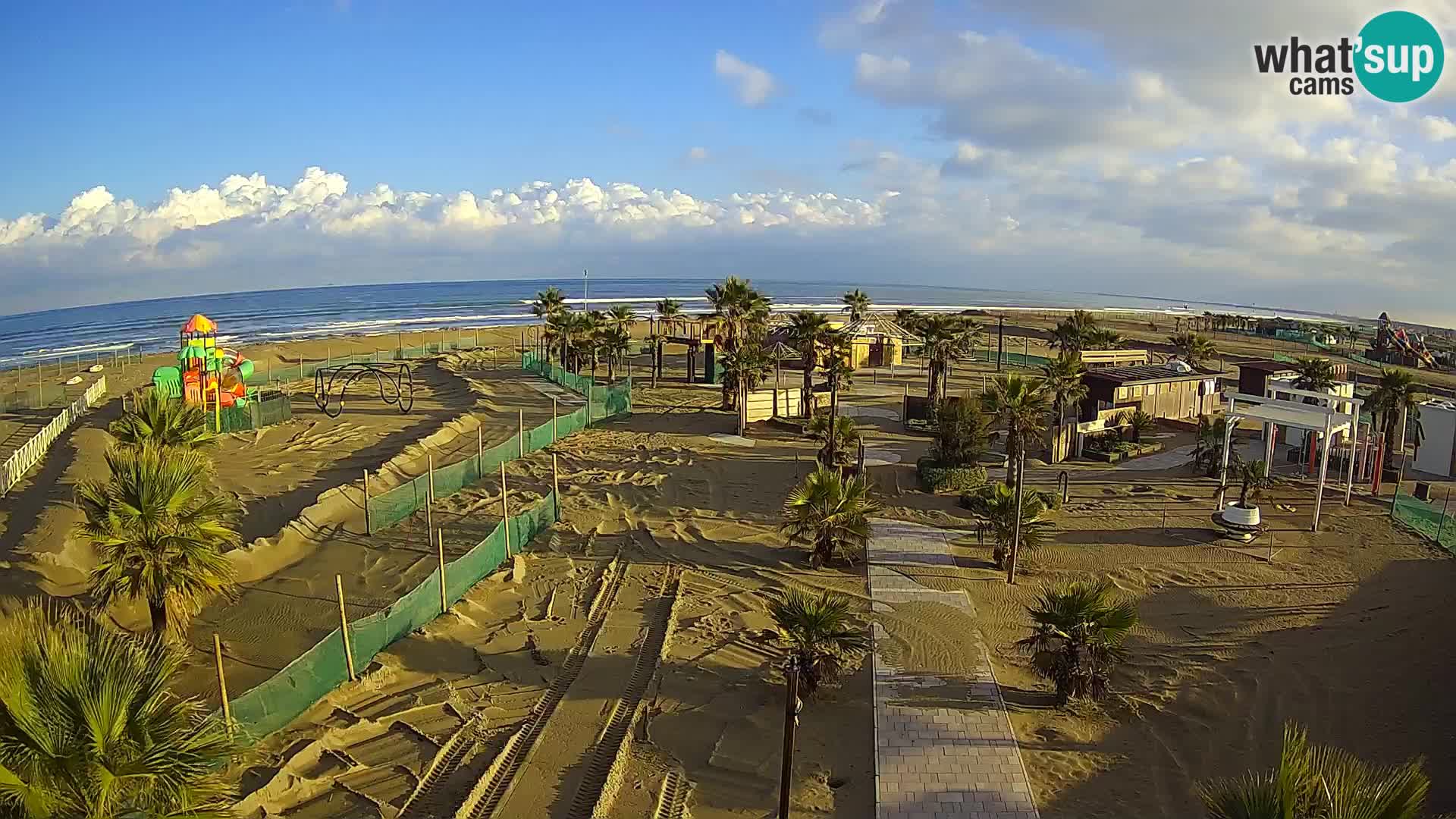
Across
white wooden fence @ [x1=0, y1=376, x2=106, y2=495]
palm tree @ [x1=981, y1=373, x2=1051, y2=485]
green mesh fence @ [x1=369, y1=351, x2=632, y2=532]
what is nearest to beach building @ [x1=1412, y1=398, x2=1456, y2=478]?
palm tree @ [x1=981, y1=373, x2=1051, y2=485]

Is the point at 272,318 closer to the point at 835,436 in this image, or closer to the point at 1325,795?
the point at 835,436

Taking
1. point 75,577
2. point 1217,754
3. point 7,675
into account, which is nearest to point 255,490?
point 75,577

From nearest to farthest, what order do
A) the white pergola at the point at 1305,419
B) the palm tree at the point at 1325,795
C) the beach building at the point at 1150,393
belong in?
the palm tree at the point at 1325,795, the white pergola at the point at 1305,419, the beach building at the point at 1150,393

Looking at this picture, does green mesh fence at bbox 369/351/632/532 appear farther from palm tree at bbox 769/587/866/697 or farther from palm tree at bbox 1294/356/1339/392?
palm tree at bbox 1294/356/1339/392

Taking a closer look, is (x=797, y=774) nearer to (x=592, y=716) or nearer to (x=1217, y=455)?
(x=592, y=716)

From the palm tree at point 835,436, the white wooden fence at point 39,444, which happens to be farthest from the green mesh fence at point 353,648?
the white wooden fence at point 39,444

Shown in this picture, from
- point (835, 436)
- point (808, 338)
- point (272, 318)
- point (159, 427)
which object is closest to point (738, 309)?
point (808, 338)

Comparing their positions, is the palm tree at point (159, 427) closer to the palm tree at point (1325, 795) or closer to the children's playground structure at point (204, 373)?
the children's playground structure at point (204, 373)
